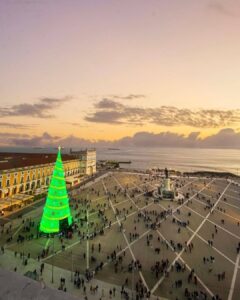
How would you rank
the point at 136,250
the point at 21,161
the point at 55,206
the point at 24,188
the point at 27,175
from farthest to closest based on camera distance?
the point at 21,161
the point at 27,175
the point at 24,188
the point at 55,206
the point at 136,250

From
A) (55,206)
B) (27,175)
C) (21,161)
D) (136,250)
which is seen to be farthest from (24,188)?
(136,250)

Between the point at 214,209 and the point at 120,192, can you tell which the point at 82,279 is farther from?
the point at 120,192

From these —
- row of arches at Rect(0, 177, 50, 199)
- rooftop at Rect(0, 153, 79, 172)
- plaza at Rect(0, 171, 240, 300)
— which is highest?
rooftop at Rect(0, 153, 79, 172)

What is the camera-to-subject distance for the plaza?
20.8 metres

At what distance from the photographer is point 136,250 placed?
27.3m

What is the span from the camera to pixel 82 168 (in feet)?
253

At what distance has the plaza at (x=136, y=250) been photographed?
20750mm

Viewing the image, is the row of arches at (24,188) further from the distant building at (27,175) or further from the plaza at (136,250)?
the plaza at (136,250)

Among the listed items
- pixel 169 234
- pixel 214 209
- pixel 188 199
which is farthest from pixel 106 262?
pixel 188 199

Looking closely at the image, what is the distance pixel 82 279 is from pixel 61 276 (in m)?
1.83

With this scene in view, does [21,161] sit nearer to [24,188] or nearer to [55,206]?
[24,188]

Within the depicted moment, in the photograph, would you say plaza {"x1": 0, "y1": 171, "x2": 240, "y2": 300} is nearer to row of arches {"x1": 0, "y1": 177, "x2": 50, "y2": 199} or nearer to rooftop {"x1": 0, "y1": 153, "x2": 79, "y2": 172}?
row of arches {"x1": 0, "y1": 177, "x2": 50, "y2": 199}

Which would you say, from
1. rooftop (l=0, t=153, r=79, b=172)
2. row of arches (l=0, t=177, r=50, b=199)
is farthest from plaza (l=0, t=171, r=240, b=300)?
rooftop (l=0, t=153, r=79, b=172)

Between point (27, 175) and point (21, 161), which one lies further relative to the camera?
point (21, 161)
